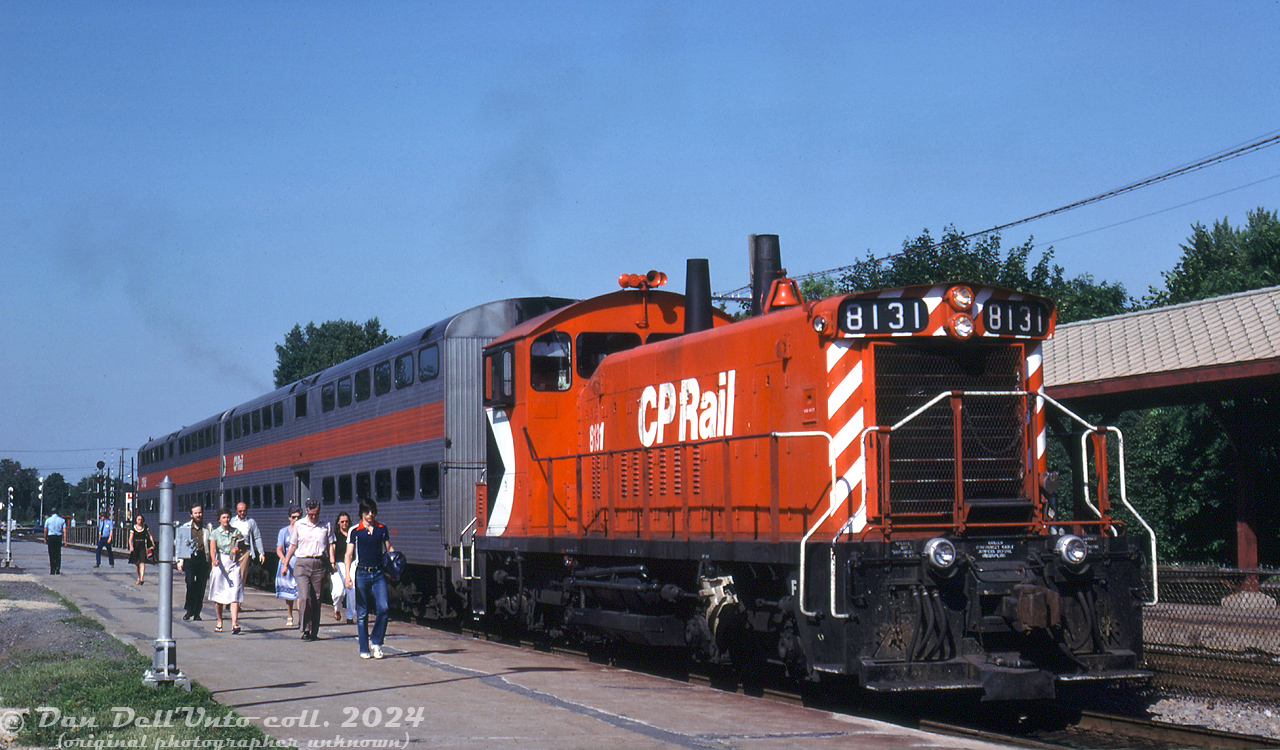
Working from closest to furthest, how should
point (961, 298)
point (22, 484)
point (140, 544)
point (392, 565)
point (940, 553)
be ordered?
point (940, 553), point (961, 298), point (392, 565), point (140, 544), point (22, 484)

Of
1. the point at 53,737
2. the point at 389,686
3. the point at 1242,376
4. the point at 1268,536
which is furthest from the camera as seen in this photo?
the point at 1268,536

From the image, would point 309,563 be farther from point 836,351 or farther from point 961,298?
point 961,298

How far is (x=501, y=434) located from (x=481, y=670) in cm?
360

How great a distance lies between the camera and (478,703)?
1003 cm

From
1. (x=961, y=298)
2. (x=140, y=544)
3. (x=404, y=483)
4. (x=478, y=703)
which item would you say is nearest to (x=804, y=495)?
(x=961, y=298)

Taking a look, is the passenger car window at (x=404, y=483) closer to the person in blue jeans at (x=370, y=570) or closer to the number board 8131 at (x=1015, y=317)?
the person in blue jeans at (x=370, y=570)

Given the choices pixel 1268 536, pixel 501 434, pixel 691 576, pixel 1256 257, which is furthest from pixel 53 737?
pixel 1256 257

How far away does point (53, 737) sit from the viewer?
341 inches

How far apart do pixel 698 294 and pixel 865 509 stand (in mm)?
4726

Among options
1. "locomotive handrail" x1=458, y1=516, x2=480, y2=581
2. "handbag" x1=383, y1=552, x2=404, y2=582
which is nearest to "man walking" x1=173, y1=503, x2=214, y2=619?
"locomotive handrail" x1=458, y1=516, x2=480, y2=581

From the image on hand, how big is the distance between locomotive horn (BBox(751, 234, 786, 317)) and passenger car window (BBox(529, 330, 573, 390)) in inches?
102

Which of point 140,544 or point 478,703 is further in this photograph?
point 140,544

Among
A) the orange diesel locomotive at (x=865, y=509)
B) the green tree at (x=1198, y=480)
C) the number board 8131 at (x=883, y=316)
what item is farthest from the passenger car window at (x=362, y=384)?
the green tree at (x=1198, y=480)

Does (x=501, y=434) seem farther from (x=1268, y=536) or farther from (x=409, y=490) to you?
(x=1268, y=536)
